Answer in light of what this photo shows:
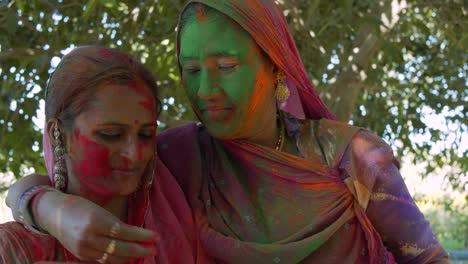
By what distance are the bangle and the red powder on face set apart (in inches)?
3.6

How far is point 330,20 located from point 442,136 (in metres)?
2.69

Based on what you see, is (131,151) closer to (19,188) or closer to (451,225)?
(19,188)

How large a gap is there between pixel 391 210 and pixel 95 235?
34.7 inches

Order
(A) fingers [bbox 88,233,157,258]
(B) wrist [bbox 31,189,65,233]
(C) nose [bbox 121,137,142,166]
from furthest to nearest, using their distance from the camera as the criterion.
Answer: (C) nose [bbox 121,137,142,166]
(B) wrist [bbox 31,189,65,233]
(A) fingers [bbox 88,233,157,258]

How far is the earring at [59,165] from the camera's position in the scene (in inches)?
77.5

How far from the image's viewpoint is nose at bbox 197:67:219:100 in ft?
6.77

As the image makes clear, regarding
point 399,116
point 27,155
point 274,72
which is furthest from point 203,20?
point 399,116

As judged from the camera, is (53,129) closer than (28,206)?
No

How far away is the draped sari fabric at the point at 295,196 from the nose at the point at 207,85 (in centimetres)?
16

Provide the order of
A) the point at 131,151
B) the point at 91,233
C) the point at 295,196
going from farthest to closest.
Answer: the point at 295,196, the point at 131,151, the point at 91,233

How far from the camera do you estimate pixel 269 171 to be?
2.20m

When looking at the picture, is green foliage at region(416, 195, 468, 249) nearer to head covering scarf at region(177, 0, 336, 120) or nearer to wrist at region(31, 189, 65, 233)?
head covering scarf at region(177, 0, 336, 120)

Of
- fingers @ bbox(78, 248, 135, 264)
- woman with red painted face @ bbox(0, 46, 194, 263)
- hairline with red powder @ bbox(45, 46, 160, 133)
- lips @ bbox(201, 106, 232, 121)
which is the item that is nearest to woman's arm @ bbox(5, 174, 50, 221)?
woman with red painted face @ bbox(0, 46, 194, 263)

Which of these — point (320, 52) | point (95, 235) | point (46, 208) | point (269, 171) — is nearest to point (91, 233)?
point (95, 235)
